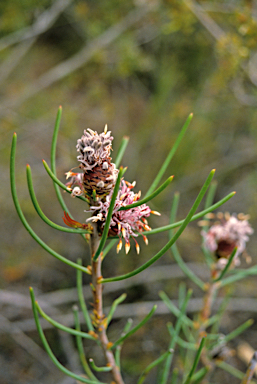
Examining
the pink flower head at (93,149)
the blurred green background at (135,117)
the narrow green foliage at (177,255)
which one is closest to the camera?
the pink flower head at (93,149)

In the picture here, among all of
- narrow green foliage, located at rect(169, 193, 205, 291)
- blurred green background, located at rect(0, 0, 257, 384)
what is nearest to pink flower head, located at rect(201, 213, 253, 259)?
narrow green foliage, located at rect(169, 193, 205, 291)

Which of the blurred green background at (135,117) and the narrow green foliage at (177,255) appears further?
the blurred green background at (135,117)

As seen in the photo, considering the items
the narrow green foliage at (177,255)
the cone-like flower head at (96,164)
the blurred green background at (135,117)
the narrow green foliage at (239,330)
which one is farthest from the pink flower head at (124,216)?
the blurred green background at (135,117)

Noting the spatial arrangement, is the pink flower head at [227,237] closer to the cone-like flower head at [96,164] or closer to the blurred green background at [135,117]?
the cone-like flower head at [96,164]

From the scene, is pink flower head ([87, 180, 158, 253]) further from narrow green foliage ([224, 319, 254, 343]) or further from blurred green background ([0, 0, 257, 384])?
blurred green background ([0, 0, 257, 384])

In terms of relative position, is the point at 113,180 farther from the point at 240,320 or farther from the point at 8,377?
the point at 240,320

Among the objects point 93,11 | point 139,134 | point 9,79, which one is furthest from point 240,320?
point 9,79

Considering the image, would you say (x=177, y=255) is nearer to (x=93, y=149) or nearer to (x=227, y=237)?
(x=227, y=237)
